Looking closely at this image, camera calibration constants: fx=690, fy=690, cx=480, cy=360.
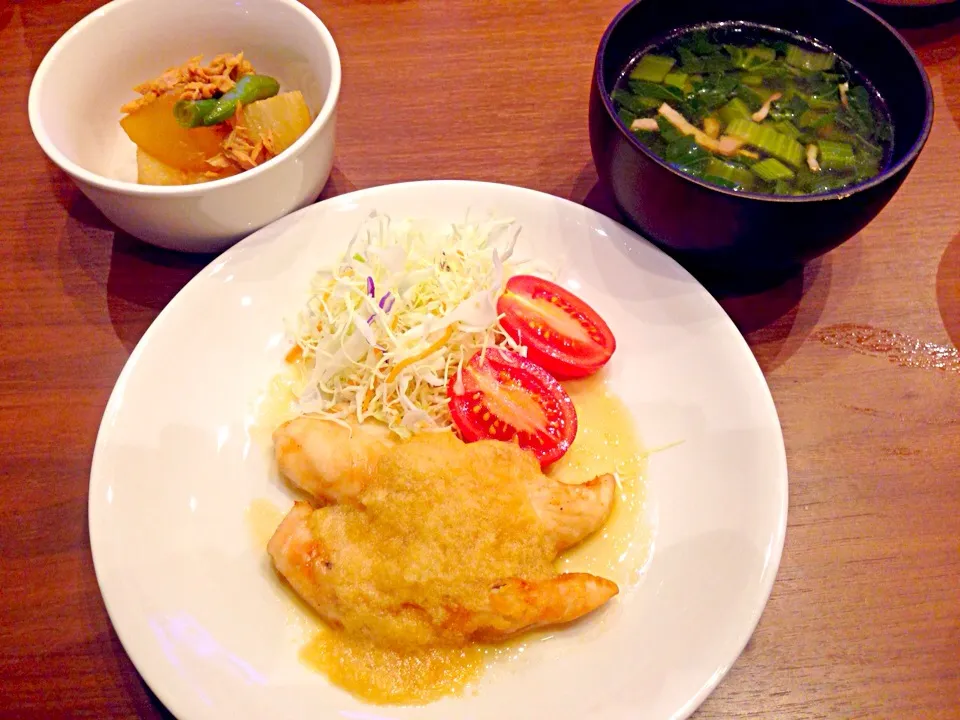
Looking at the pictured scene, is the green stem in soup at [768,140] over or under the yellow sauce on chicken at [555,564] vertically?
over

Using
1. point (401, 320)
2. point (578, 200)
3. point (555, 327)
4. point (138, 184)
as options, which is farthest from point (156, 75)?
point (555, 327)

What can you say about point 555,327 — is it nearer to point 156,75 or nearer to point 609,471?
point 609,471

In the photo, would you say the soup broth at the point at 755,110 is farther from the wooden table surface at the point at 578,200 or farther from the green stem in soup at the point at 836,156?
the wooden table surface at the point at 578,200

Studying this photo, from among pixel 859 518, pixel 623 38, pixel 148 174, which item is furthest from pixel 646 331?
pixel 148 174

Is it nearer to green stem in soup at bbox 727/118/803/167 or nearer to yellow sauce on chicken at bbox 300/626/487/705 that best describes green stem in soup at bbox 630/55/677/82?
green stem in soup at bbox 727/118/803/167

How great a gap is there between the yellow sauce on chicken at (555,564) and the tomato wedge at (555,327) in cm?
9

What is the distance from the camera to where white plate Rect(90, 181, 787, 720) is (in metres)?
1.60

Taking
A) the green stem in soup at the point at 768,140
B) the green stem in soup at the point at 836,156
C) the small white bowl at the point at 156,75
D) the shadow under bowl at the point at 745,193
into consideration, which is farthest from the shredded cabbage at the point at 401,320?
A: the green stem in soup at the point at 836,156

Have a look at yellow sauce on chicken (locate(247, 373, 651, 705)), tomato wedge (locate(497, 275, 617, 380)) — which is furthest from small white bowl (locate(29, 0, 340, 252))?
tomato wedge (locate(497, 275, 617, 380))

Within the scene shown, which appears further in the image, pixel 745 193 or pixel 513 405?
pixel 513 405

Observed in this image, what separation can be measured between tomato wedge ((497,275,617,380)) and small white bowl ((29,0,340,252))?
2.54 ft

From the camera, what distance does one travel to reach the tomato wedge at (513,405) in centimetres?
196

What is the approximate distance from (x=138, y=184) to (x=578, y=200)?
1488mm

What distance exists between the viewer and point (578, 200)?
2.59m
